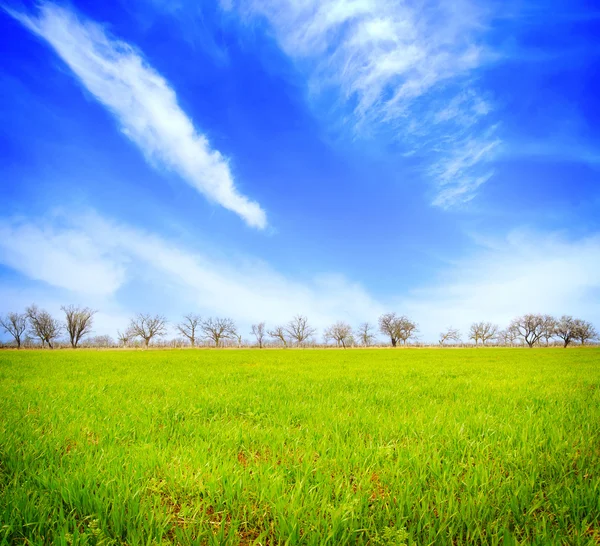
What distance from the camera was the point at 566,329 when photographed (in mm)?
113812

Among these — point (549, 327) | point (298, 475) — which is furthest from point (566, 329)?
point (298, 475)

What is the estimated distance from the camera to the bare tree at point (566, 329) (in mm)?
111819

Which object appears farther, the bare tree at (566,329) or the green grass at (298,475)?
the bare tree at (566,329)

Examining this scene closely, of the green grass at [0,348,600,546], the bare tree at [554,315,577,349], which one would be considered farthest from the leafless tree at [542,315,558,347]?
the green grass at [0,348,600,546]

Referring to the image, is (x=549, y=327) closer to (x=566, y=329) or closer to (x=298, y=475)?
(x=566, y=329)

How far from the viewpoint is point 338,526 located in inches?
98.3

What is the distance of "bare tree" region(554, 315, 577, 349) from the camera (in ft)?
367

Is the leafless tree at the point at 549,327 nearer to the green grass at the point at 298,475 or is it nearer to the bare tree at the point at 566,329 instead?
the bare tree at the point at 566,329

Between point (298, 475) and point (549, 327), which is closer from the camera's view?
point (298, 475)

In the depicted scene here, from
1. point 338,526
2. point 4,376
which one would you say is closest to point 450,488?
point 338,526

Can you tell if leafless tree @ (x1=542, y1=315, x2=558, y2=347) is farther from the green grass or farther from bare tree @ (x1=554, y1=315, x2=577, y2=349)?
the green grass

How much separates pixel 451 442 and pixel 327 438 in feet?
5.76

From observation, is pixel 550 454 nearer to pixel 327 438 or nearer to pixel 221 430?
pixel 327 438

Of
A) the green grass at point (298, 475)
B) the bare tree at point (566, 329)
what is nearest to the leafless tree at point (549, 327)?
the bare tree at point (566, 329)
